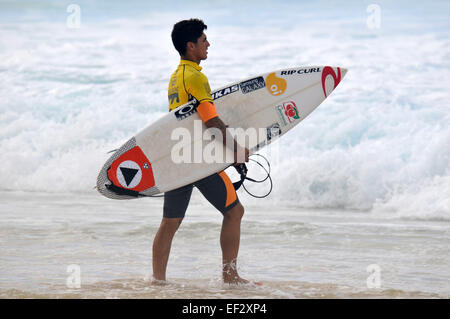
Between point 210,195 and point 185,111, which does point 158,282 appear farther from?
point 185,111

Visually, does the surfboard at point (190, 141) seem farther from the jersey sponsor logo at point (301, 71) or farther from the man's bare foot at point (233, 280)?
the man's bare foot at point (233, 280)

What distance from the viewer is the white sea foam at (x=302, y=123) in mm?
9961

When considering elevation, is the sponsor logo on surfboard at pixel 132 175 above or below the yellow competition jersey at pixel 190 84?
below

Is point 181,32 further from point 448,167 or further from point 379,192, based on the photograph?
point 448,167

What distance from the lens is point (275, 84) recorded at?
171 inches

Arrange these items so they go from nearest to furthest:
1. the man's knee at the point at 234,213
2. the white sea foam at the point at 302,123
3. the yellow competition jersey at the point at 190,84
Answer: the yellow competition jersey at the point at 190,84
the man's knee at the point at 234,213
the white sea foam at the point at 302,123

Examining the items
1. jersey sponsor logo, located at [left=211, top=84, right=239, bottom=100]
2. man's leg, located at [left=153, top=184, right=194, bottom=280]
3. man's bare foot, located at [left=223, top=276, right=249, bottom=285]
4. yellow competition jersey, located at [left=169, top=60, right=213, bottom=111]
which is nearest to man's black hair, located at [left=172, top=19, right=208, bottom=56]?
yellow competition jersey, located at [left=169, top=60, right=213, bottom=111]

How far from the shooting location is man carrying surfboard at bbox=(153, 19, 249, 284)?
356 cm

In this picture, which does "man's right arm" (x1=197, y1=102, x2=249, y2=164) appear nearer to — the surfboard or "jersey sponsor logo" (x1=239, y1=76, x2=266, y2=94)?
the surfboard

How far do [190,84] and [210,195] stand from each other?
0.64 m

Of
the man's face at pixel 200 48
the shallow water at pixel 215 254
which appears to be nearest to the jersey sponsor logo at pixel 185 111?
the man's face at pixel 200 48

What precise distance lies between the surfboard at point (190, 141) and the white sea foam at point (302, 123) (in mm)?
4262

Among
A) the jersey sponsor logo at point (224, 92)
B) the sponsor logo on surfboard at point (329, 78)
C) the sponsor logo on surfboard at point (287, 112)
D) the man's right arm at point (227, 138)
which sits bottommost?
A: the man's right arm at point (227, 138)

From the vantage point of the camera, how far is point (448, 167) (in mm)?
9930
